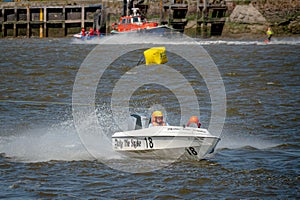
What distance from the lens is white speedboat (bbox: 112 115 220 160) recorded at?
38.2ft

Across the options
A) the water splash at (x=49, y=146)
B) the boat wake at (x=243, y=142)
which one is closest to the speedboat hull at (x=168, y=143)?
the water splash at (x=49, y=146)

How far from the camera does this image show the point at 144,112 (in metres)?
18.2

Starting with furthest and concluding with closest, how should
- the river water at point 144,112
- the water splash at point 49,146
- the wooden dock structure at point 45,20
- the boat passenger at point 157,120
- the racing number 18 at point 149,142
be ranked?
the wooden dock structure at point 45,20, the water splash at point 49,146, the boat passenger at point 157,120, the racing number 18 at point 149,142, the river water at point 144,112

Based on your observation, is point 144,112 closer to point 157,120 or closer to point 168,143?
Result: point 157,120

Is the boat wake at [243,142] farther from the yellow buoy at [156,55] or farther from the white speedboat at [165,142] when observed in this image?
the yellow buoy at [156,55]

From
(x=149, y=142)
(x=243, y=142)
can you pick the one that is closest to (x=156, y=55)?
(x=243, y=142)

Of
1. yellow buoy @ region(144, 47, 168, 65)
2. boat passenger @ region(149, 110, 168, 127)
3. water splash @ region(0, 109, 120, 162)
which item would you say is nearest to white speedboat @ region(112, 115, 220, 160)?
boat passenger @ region(149, 110, 168, 127)

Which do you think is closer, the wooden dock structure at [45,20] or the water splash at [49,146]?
the water splash at [49,146]

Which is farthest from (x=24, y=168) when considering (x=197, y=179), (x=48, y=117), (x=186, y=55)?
(x=186, y=55)

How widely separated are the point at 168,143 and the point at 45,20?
38.9 m

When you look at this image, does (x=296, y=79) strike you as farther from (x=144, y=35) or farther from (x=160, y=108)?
(x=144, y=35)

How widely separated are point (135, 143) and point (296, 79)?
12513 millimetres

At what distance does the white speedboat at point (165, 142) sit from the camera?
38.2 feet

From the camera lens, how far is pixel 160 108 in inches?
756
